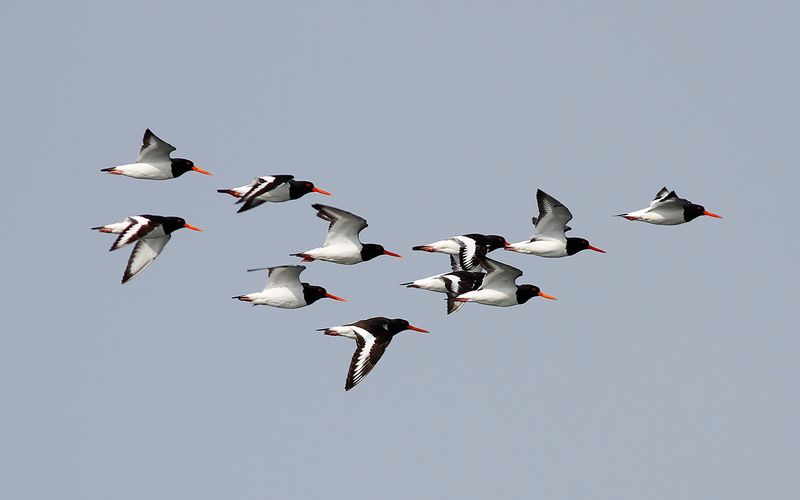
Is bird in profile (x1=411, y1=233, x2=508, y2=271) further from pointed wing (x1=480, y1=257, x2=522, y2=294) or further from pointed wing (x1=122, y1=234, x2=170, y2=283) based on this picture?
pointed wing (x1=122, y1=234, x2=170, y2=283)

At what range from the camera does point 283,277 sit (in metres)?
29.7

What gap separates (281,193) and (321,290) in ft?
6.85

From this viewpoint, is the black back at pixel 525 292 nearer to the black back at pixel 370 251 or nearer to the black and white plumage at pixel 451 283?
the black and white plumage at pixel 451 283

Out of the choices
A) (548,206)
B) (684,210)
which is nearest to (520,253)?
(548,206)

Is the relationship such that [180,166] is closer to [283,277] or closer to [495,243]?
[283,277]

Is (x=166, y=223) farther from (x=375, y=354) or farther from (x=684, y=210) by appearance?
(x=684, y=210)

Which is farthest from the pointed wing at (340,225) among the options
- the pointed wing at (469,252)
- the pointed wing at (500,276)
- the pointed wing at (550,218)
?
the pointed wing at (550,218)

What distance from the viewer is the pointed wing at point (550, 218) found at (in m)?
30.0

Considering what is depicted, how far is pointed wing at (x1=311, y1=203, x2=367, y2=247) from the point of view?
94.9 ft

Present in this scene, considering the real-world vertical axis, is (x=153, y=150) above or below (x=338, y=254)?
above

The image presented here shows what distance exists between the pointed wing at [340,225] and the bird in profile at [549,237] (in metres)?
3.22

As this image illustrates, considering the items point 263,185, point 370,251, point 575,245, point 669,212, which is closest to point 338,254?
point 370,251

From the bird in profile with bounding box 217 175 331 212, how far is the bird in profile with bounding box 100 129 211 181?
913mm

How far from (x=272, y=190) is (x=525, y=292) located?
17.6 feet
